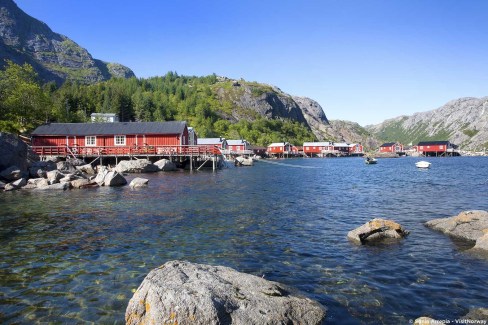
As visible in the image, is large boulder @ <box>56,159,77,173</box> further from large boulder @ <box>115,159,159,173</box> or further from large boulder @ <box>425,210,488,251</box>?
large boulder @ <box>425,210,488,251</box>

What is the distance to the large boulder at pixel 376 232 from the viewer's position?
13.5 meters

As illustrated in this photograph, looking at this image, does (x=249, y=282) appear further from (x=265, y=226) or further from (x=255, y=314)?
(x=265, y=226)

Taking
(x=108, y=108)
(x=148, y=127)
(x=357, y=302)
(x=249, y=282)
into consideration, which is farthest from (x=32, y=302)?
(x=108, y=108)

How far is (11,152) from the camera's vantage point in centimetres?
3244

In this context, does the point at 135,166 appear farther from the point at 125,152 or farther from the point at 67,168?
the point at 67,168

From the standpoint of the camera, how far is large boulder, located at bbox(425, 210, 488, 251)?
1352 centimetres

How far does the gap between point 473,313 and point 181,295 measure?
656 centimetres

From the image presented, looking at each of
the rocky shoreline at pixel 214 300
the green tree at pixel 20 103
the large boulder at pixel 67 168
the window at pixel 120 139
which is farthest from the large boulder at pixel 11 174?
the rocky shoreline at pixel 214 300

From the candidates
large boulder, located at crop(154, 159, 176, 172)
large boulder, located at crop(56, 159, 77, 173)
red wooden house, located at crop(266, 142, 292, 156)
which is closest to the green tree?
large boulder, located at crop(56, 159, 77, 173)

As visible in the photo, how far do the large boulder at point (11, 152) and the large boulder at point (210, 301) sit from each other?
32.5m

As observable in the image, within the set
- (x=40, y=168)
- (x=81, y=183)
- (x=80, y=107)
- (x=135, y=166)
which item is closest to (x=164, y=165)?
(x=135, y=166)

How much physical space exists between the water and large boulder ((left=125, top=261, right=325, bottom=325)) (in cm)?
118

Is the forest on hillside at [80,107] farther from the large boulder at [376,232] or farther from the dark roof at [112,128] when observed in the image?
the large boulder at [376,232]

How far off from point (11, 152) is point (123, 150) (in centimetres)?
2258
